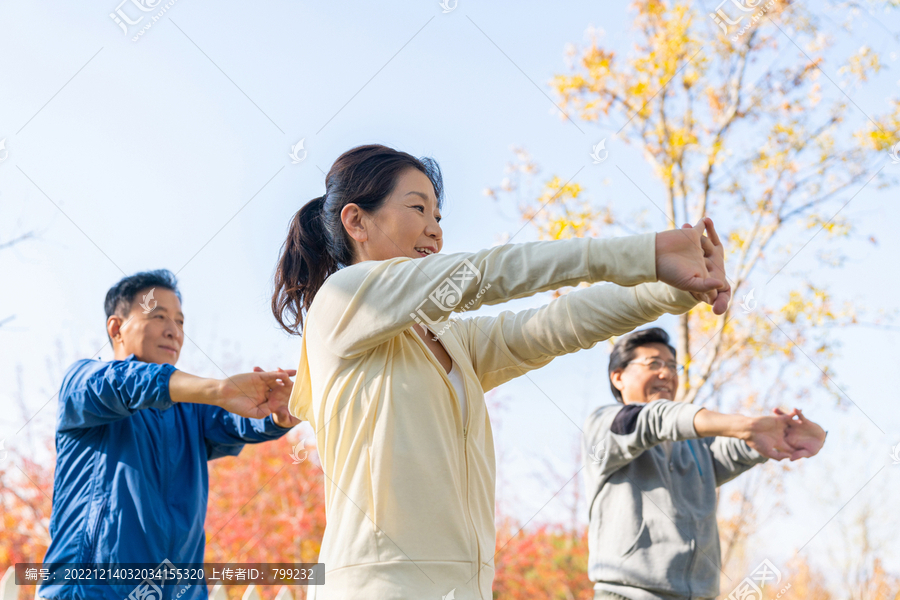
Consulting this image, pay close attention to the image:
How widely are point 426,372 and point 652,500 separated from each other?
1.56 m

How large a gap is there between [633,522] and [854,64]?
4044 millimetres

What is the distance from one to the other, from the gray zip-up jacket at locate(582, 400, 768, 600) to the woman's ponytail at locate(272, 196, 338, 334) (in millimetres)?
1314

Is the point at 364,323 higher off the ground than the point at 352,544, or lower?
higher

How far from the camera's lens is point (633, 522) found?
2.65 meters

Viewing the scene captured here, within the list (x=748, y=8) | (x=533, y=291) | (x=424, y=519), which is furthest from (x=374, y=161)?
(x=748, y=8)

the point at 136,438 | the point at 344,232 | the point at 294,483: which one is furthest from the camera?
the point at 294,483

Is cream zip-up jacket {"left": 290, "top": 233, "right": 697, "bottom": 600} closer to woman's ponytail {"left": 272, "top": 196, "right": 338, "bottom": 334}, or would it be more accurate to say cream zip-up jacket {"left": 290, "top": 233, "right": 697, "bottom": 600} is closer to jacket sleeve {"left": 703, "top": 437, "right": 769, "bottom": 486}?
woman's ponytail {"left": 272, "top": 196, "right": 338, "bottom": 334}

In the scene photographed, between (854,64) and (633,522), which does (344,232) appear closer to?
(633,522)

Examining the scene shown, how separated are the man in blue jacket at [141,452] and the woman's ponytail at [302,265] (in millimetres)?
392

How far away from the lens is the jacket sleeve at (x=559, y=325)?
5.10ft

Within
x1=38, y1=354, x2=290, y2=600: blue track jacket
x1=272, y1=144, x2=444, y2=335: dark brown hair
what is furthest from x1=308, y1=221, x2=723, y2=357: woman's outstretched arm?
x1=38, y1=354, x2=290, y2=600: blue track jacket

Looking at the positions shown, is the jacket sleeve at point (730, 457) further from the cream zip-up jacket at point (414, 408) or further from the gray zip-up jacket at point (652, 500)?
the cream zip-up jacket at point (414, 408)

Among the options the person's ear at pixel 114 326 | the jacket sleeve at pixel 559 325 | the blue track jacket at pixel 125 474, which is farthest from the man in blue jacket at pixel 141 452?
the jacket sleeve at pixel 559 325

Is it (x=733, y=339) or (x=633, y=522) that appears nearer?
(x=633, y=522)
